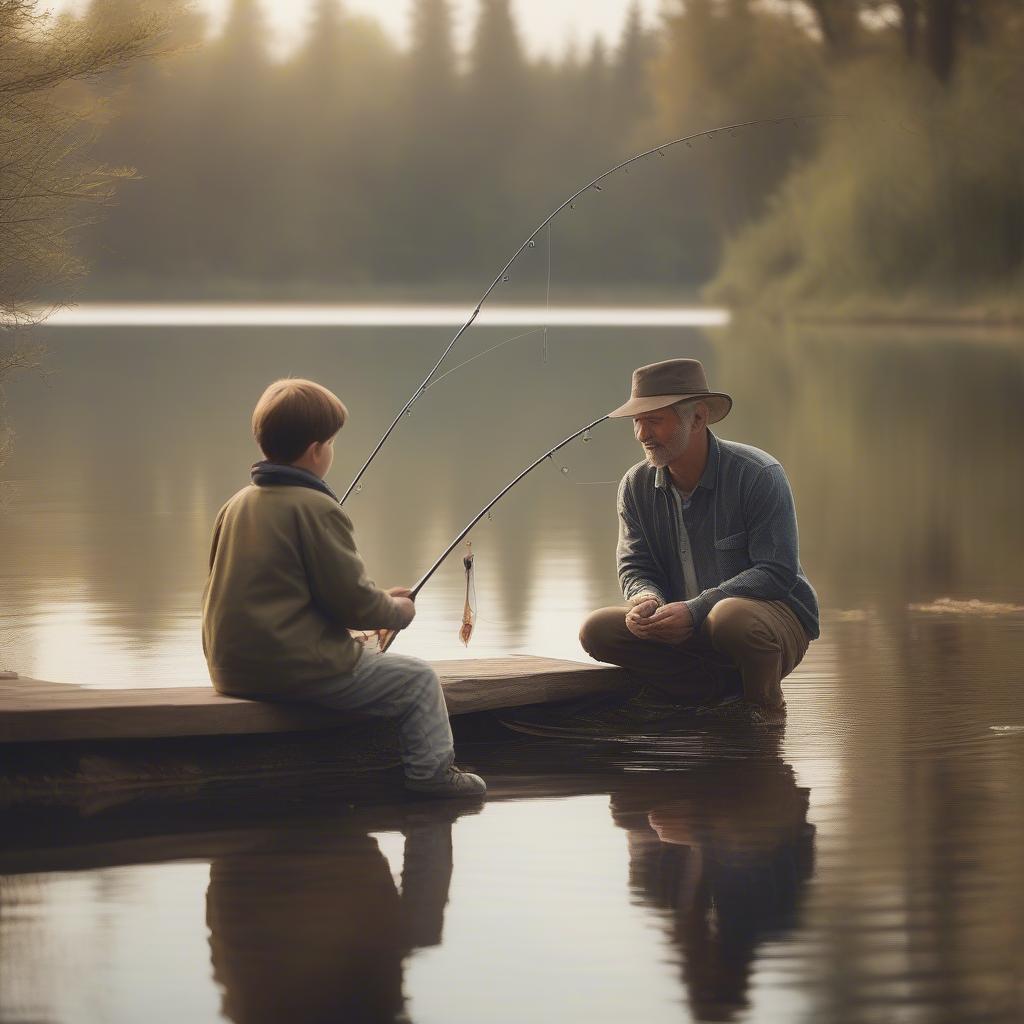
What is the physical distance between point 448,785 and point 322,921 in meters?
0.94

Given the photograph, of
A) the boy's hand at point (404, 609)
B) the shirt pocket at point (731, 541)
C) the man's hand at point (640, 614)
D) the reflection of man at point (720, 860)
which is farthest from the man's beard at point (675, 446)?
the boy's hand at point (404, 609)

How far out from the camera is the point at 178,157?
68.8 m

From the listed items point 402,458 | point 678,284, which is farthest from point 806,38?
point 402,458

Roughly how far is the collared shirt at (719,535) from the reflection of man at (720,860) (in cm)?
50

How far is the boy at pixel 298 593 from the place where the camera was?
A: 423 cm

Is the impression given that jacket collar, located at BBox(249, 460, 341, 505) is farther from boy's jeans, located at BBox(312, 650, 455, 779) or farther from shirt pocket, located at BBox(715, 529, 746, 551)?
shirt pocket, located at BBox(715, 529, 746, 551)

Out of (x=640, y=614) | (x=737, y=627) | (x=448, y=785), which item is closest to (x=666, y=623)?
(x=640, y=614)

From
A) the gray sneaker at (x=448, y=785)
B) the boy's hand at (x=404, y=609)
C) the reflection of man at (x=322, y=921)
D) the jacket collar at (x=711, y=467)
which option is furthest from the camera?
the jacket collar at (x=711, y=467)

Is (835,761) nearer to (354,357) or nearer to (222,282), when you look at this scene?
(354,357)

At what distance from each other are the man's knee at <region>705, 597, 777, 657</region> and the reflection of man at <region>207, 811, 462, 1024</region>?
103cm

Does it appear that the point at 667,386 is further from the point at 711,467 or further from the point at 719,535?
the point at 719,535

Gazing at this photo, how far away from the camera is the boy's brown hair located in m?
4.26

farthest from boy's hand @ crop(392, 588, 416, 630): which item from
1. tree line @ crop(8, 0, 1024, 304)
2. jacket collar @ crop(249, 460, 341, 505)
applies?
tree line @ crop(8, 0, 1024, 304)

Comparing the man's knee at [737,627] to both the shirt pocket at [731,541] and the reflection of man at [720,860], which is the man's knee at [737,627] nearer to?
the shirt pocket at [731,541]
